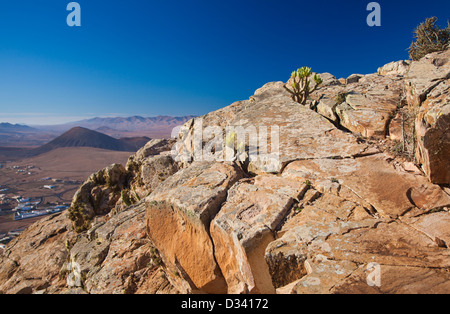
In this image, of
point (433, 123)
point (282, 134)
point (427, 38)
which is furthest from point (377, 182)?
point (427, 38)

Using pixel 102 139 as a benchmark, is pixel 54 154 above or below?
below

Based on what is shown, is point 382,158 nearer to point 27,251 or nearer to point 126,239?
point 126,239

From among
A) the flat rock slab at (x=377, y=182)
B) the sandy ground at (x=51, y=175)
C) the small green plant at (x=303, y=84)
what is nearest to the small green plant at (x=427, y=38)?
the small green plant at (x=303, y=84)

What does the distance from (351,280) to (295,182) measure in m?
3.06

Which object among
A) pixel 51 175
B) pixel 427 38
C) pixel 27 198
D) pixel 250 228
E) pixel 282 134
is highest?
pixel 427 38

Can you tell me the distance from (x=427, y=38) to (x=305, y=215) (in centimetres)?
1778

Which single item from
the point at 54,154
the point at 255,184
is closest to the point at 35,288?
the point at 255,184

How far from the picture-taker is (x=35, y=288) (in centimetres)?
1020

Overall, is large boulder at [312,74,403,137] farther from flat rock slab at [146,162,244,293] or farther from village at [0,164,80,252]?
village at [0,164,80,252]

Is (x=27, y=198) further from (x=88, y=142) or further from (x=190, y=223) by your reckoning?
(x=88, y=142)

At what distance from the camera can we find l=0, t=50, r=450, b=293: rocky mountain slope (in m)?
3.90

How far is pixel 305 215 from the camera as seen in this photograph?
5113 millimetres

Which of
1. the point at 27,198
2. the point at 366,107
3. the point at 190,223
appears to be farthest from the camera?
the point at 27,198

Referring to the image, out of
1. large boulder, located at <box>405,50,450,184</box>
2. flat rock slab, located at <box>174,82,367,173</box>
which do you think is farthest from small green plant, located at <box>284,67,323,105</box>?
large boulder, located at <box>405,50,450,184</box>
